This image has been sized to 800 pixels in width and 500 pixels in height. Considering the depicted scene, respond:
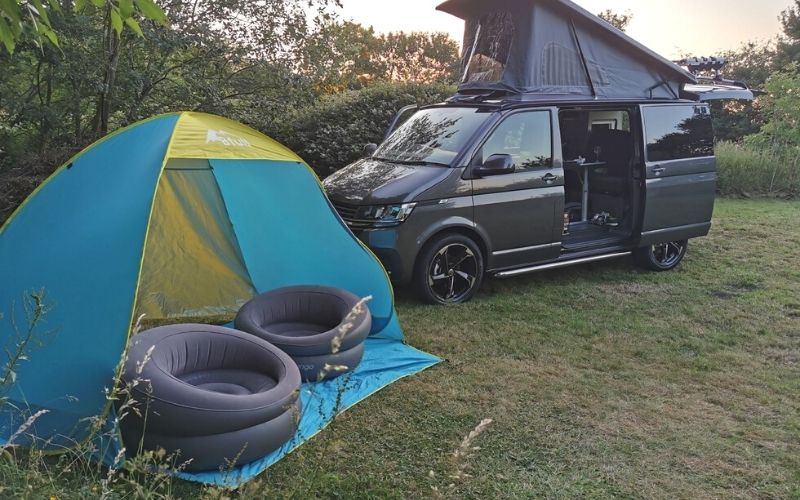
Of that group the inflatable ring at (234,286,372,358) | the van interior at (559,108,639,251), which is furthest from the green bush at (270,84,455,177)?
the inflatable ring at (234,286,372,358)

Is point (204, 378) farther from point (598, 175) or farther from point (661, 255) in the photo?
point (661, 255)

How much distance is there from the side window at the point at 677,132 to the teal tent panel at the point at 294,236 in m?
3.51

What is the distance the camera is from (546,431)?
3549 millimetres

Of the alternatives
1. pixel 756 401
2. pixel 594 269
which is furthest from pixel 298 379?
pixel 594 269

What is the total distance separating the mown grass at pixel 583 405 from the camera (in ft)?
10.0

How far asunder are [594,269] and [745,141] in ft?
34.9

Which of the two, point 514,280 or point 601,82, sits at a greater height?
point 601,82

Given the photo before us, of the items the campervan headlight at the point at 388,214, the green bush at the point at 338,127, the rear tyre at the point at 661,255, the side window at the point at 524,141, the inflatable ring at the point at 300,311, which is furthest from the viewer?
the green bush at the point at 338,127

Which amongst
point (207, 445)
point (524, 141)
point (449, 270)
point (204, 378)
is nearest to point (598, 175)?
point (524, 141)

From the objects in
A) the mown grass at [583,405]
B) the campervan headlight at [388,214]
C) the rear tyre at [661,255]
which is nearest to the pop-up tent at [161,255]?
the mown grass at [583,405]

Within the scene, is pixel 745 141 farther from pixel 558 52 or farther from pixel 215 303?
pixel 215 303

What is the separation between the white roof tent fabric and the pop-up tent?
267 centimetres

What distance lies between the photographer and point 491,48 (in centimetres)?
641

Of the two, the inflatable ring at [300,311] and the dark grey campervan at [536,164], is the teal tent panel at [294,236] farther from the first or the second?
the dark grey campervan at [536,164]
